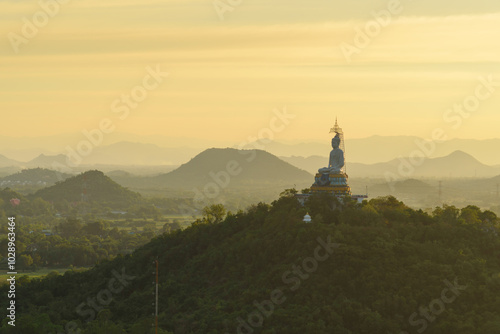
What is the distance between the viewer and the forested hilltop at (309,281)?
173ft

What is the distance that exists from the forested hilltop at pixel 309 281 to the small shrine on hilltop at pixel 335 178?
2354mm

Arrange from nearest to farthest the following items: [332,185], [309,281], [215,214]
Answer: [309,281]
[332,185]
[215,214]

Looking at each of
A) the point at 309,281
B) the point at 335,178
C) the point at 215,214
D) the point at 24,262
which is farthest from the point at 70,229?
the point at 309,281

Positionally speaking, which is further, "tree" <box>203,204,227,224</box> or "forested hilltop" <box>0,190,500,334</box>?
"tree" <box>203,204,227,224</box>

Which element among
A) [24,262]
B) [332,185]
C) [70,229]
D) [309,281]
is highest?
[332,185]

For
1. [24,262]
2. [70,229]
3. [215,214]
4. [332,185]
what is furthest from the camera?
[70,229]

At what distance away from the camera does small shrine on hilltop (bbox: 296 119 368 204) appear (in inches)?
2766

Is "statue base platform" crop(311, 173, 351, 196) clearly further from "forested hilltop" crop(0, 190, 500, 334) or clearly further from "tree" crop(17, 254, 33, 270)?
"tree" crop(17, 254, 33, 270)

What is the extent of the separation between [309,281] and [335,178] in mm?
17187

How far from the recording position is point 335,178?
71.3 meters

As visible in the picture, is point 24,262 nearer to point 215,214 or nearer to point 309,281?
point 215,214

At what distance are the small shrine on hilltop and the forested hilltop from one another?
7.72 feet

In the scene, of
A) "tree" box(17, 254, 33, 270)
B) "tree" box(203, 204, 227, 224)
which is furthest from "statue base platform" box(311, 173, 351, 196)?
"tree" box(17, 254, 33, 270)

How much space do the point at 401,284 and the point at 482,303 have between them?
19.6 feet
